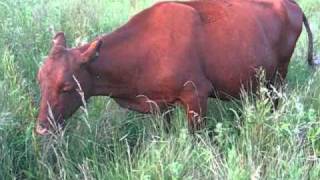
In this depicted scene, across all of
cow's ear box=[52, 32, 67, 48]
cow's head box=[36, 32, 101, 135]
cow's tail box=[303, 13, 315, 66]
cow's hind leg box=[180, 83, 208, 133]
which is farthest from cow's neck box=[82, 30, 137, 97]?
cow's tail box=[303, 13, 315, 66]

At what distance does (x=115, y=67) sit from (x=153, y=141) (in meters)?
0.84

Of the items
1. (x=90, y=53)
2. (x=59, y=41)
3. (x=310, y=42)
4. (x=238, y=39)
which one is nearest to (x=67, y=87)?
(x=90, y=53)

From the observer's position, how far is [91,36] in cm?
741

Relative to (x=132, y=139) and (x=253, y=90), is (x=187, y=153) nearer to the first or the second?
(x=132, y=139)

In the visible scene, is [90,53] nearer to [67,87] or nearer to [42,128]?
[67,87]

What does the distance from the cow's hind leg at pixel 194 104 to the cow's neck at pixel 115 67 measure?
445mm

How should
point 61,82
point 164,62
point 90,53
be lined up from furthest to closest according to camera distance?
point 164,62
point 90,53
point 61,82

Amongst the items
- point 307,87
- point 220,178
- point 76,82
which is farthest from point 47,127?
point 307,87

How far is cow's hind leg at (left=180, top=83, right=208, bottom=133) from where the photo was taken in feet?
17.4

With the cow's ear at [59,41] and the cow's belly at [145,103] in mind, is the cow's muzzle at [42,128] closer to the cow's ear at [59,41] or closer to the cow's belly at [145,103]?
the cow's ear at [59,41]

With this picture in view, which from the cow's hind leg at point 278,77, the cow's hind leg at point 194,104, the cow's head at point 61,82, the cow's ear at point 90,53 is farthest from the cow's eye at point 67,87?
the cow's hind leg at point 278,77

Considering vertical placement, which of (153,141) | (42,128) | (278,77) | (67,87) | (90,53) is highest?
(90,53)

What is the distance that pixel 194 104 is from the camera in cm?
535

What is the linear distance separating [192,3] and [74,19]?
227 centimetres
